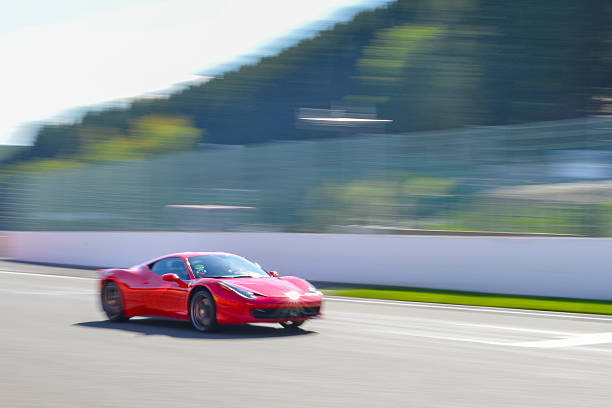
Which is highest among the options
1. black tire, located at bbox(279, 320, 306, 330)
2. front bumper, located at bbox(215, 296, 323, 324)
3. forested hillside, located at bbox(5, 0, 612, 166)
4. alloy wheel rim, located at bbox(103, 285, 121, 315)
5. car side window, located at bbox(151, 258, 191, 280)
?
forested hillside, located at bbox(5, 0, 612, 166)

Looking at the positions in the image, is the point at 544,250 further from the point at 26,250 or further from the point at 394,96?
the point at 394,96

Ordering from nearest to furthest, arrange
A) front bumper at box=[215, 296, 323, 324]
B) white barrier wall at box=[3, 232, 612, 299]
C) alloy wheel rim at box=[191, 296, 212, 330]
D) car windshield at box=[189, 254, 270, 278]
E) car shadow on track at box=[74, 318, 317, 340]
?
front bumper at box=[215, 296, 323, 324] → car shadow on track at box=[74, 318, 317, 340] → alloy wheel rim at box=[191, 296, 212, 330] → car windshield at box=[189, 254, 270, 278] → white barrier wall at box=[3, 232, 612, 299]

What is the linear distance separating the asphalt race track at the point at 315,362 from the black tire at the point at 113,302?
0.27 meters

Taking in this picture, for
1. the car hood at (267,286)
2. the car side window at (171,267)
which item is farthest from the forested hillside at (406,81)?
the car hood at (267,286)

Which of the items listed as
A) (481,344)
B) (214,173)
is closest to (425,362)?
(481,344)

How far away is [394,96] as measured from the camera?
2174 inches

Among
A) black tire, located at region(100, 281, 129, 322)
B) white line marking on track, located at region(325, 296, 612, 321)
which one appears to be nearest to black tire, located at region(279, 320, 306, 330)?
black tire, located at region(100, 281, 129, 322)

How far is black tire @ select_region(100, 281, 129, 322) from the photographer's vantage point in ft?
40.1

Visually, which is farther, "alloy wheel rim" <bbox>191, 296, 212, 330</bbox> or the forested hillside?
the forested hillside

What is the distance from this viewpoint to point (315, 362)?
27.1 feet

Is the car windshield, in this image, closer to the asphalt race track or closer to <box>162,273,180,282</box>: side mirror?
<box>162,273,180,282</box>: side mirror

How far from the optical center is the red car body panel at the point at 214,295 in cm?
1042

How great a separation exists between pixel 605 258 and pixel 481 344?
25.4 ft

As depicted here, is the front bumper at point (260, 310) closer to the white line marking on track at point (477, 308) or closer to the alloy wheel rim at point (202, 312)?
the alloy wheel rim at point (202, 312)
